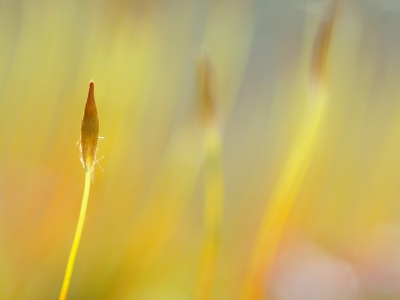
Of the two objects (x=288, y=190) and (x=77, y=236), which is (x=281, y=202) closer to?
(x=288, y=190)

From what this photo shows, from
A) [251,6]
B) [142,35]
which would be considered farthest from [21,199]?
→ [251,6]

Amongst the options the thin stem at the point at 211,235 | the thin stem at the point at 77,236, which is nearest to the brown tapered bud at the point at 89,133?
the thin stem at the point at 77,236

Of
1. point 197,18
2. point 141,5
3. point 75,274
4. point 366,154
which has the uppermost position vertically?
point 197,18

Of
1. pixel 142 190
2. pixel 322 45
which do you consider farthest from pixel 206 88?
pixel 142 190

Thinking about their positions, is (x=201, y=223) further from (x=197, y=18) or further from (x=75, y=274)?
(x=197, y=18)

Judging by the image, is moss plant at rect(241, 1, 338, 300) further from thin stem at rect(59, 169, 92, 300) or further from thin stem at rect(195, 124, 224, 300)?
thin stem at rect(59, 169, 92, 300)

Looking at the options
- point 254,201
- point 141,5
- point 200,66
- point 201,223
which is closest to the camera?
point 200,66

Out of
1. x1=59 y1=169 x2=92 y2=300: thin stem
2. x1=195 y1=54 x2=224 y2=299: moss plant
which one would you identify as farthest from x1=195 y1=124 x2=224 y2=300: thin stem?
x1=59 y1=169 x2=92 y2=300: thin stem
